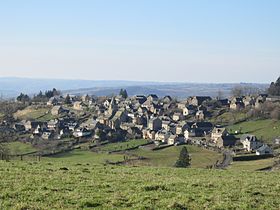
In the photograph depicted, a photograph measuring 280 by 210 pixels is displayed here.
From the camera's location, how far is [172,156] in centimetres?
7369

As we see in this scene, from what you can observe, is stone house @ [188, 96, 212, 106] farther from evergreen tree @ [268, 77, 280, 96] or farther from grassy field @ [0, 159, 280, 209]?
grassy field @ [0, 159, 280, 209]

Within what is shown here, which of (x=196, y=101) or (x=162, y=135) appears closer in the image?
(x=162, y=135)

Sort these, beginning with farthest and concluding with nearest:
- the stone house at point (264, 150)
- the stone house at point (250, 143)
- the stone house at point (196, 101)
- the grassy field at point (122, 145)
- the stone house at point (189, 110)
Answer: the stone house at point (196, 101) < the stone house at point (189, 110) < the grassy field at point (122, 145) < the stone house at point (250, 143) < the stone house at point (264, 150)

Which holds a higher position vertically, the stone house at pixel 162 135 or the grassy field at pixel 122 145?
the stone house at pixel 162 135

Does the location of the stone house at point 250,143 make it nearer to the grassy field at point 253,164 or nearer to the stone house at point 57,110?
the grassy field at point 253,164

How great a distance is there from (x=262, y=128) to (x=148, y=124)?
97.9 ft

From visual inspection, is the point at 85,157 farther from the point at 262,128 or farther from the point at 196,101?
the point at 196,101

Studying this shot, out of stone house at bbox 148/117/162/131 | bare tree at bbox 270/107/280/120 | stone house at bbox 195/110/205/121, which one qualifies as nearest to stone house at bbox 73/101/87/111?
stone house at bbox 148/117/162/131

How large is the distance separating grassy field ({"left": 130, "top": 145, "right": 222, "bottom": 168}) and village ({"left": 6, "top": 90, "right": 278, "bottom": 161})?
4636 millimetres

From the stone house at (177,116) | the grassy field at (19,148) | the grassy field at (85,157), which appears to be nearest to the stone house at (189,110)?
the stone house at (177,116)

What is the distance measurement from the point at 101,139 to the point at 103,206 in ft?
270

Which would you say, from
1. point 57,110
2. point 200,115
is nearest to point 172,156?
point 200,115

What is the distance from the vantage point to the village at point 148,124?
87125 mm

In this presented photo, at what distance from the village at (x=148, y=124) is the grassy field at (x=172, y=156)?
464 centimetres
